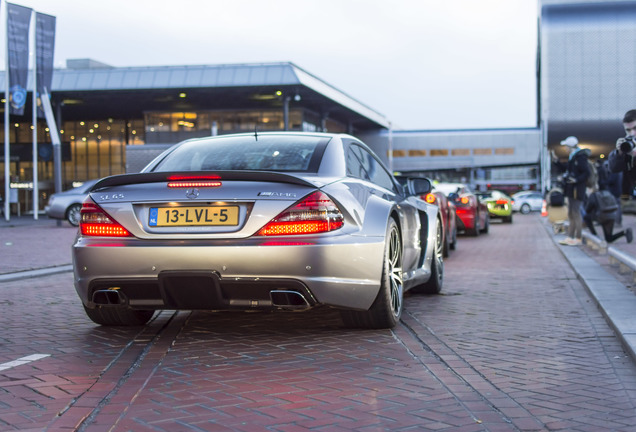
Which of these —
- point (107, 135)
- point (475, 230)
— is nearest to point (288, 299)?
point (475, 230)

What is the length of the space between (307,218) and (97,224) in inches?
52.5

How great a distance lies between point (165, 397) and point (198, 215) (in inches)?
53.1

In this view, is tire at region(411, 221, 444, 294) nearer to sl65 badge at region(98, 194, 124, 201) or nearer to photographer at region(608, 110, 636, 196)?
photographer at region(608, 110, 636, 196)

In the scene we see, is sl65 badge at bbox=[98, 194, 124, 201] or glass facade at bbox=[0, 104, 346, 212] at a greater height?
glass facade at bbox=[0, 104, 346, 212]

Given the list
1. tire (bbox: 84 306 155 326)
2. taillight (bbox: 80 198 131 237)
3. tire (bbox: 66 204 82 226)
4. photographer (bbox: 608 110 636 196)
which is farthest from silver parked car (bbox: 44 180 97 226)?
photographer (bbox: 608 110 636 196)

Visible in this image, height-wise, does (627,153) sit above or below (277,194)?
above

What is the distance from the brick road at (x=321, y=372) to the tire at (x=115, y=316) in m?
0.10

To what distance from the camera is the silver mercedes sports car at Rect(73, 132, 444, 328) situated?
15.8 feet

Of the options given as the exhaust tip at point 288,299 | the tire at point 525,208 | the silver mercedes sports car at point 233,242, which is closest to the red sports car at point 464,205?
the silver mercedes sports car at point 233,242

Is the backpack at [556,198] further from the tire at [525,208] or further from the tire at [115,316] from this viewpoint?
the tire at [525,208]

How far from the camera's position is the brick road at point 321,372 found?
3.51 metres

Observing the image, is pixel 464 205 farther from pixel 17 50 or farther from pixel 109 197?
pixel 17 50

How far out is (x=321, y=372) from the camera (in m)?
4.40

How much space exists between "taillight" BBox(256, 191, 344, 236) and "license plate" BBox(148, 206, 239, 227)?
215 millimetres
